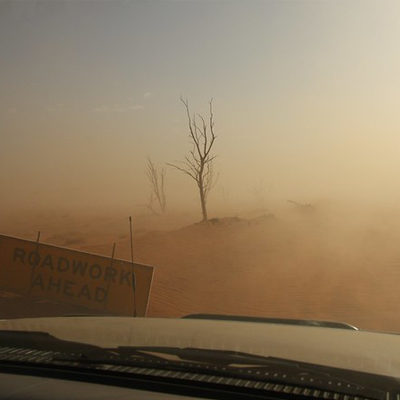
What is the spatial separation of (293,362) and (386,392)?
0.48m

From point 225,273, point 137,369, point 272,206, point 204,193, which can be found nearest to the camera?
point 137,369

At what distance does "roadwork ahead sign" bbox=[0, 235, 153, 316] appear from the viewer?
14828 millimetres

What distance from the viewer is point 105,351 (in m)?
A: 2.85

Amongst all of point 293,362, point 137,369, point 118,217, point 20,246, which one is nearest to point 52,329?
point 137,369

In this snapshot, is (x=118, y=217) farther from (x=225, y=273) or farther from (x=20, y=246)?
(x=20, y=246)

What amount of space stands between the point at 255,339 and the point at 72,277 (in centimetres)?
→ 1252

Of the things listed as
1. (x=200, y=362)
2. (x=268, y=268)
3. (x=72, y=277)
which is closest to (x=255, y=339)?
(x=200, y=362)

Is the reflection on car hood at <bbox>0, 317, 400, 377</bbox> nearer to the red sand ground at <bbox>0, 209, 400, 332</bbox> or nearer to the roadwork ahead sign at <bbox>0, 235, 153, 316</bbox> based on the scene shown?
the roadwork ahead sign at <bbox>0, 235, 153, 316</bbox>

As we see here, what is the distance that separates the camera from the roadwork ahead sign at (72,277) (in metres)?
14.8

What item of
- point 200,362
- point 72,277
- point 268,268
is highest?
point 268,268

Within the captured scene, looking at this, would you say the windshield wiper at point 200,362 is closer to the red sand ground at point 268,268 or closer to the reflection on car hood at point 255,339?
the reflection on car hood at point 255,339

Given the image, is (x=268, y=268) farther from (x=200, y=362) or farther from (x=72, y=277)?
(x=200, y=362)

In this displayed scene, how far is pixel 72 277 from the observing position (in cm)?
1529

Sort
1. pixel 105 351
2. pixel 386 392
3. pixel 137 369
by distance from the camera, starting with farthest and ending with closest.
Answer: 1. pixel 105 351
2. pixel 137 369
3. pixel 386 392
